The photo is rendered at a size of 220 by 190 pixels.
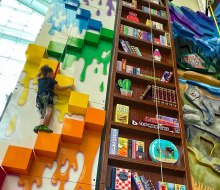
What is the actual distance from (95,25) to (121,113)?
4.14 ft

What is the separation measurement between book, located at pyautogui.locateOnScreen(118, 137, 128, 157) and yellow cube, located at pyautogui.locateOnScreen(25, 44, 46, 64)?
1068 mm

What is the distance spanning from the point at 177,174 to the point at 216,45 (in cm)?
229

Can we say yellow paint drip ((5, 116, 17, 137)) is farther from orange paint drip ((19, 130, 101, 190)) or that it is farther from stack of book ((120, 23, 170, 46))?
stack of book ((120, 23, 170, 46))

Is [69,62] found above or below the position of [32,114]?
above

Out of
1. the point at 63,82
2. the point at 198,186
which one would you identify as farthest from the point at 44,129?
the point at 198,186

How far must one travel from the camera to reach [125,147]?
216 centimetres

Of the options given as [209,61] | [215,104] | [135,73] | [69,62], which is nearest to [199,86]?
[215,104]

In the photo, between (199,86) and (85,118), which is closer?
(85,118)

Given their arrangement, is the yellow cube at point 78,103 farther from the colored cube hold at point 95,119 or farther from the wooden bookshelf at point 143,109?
the wooden bookshelf at point 143,109

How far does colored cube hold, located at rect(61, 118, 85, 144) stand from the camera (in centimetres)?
196

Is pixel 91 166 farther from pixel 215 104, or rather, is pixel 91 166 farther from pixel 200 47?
pixel 200 47

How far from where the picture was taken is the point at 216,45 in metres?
3.72

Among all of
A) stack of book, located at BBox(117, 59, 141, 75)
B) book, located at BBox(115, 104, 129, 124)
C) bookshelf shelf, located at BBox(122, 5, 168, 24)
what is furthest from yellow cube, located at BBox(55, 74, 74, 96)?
bookshelf shelf, located at BBox(122, 5, 168, 24)

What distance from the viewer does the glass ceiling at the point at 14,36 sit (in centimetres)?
421
